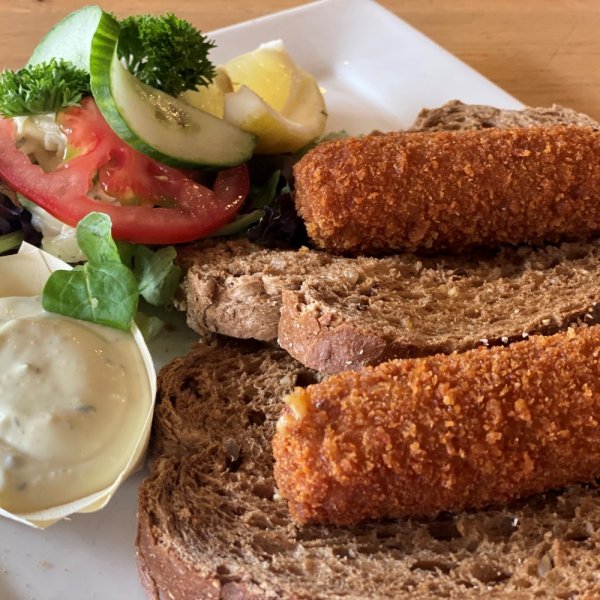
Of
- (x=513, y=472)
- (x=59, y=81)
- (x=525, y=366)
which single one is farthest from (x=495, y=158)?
(x=59, y=81)

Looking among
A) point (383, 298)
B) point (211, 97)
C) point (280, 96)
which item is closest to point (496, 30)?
point (280, 96)

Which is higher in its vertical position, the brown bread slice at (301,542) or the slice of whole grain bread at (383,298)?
the slice of whole grain bread at (383,298)

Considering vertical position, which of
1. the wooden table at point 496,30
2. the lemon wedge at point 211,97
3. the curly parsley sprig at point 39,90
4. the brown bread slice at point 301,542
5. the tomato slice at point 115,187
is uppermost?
the curly parsley sprig at point 39,90

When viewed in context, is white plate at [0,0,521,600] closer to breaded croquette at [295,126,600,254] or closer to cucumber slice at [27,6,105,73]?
cucumber slice at [27,6,105,73]

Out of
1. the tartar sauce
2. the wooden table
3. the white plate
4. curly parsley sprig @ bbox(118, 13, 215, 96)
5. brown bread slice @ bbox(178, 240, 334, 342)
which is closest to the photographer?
the tartar sauce

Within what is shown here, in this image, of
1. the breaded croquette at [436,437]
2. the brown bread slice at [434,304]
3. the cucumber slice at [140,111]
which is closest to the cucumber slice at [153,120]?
A: the cucumber slice at [140,111]

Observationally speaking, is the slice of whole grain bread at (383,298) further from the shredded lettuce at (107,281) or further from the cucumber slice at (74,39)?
the cucumber slice at (74,39)

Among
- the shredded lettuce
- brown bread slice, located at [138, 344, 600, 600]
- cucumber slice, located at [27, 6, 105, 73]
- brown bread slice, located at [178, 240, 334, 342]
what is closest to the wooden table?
cucumber slice, located at [27, 6, 105, 73]
